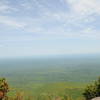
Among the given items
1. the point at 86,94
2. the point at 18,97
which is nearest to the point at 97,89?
the point at 86,94

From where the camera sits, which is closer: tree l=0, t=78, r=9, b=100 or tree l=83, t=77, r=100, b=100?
tree l=0, t=78, r=9, b=100

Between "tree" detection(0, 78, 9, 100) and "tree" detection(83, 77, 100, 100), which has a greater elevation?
"tree" detection(0, 78, 9, 100)

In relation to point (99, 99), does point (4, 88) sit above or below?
above

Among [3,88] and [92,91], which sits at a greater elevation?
[3,88]

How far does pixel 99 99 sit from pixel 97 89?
12200 millimetres

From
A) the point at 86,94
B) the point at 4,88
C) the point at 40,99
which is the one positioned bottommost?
the point at 40,99

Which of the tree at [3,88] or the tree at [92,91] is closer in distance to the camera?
the tree at [3,88]

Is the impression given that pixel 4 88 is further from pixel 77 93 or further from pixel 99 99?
pixel 77 93

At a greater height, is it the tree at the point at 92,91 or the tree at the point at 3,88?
the tree at the point at 3,88

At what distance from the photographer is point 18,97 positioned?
5056 cm

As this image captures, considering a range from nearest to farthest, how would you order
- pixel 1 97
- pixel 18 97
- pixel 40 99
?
pixel 1 97 → pixel 18 97 → pixel 40 99

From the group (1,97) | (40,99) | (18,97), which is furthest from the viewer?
(40,99)

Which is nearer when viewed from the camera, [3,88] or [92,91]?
[3,88]

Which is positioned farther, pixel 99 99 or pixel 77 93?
pixel 77 93
